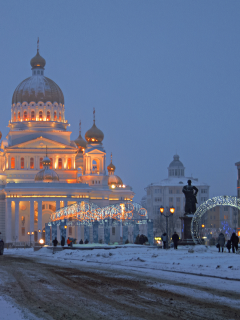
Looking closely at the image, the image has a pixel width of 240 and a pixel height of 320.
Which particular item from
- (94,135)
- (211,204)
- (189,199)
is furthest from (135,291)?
(94,135)

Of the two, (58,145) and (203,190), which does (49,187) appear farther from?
(203,190)

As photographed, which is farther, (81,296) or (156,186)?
(156,186)

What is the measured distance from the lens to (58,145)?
102125 millimetres

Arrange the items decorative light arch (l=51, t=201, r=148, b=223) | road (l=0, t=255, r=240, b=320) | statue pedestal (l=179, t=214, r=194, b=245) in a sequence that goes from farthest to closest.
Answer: decorative light arch (l=51, t=201, r=148, b=223) → statue pedestal (l=179, t=214, r=194, b=245) → road (l=0, t=255, r=240, b=320)

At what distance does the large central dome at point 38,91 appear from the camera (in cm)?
10525

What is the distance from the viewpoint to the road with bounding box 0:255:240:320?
13.5m

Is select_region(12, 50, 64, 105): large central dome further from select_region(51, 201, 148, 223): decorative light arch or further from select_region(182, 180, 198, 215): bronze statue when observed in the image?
select_region(182, 180, 198, 215): bronze statue

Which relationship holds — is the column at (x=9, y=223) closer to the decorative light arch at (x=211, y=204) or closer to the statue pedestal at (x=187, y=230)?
the statue pedestal at (x=187, y=230)

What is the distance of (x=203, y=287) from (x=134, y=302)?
12.3ft

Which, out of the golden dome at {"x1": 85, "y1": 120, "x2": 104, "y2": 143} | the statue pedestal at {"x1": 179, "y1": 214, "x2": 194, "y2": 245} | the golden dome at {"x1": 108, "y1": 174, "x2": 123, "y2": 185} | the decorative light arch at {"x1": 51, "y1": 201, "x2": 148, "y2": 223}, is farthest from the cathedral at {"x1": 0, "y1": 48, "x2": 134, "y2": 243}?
the statue pedestal at {"x1": 179, "y1": 214, "x2": 194, "y2": 245}

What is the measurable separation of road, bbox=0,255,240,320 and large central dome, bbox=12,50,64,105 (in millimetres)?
84008

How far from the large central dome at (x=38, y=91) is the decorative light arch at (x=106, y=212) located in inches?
1403

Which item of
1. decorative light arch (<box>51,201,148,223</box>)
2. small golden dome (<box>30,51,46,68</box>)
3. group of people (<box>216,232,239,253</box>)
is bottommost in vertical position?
group of people (<box>216,232,239,253</box>)

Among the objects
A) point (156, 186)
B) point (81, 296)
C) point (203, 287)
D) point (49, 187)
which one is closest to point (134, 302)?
point (81, 296)
